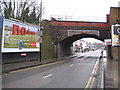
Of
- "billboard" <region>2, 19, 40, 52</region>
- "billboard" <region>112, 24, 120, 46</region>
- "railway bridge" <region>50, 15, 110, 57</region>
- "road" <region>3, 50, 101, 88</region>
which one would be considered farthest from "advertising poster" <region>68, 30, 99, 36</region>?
"road" <region>3, 50, 101, 88</region>

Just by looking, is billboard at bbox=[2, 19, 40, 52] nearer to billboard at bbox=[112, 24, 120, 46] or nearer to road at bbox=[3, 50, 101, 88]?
road at bbox=[3, 50, 101, 88]

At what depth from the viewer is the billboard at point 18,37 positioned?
17.5m

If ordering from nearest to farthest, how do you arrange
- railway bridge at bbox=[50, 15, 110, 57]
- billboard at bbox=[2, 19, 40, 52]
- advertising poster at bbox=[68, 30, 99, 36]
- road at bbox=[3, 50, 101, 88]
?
road at bbox=[3, 50, 101, 88]
billboard at bbox=[2, 19, 40, 52]
railway bridge at bbox=[50, 15, 110, 57]
advertising poster at bbox=[68, 30, 99, 36]

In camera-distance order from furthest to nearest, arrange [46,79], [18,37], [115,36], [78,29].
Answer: [78,29] → [115,36] → [18,37] → [46,79]

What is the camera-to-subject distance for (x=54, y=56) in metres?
30.7

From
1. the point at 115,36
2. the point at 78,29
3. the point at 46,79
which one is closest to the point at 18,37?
the point at 46,79

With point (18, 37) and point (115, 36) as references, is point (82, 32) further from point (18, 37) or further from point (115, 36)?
point (18, 37)

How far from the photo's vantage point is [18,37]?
774 inches

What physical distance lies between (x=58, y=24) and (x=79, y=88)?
Answer: 80.1 ft

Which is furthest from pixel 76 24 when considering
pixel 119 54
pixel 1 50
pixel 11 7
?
pixel 1 50

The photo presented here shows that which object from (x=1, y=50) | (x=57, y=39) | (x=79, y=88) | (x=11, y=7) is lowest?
(x=79, y=88)

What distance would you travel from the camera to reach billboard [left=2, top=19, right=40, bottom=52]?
17.5 m

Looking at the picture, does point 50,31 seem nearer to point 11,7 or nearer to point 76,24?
point 76,24

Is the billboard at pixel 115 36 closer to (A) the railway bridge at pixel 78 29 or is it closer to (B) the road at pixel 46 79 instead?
(A) the railway bridge at pixel 78 29
